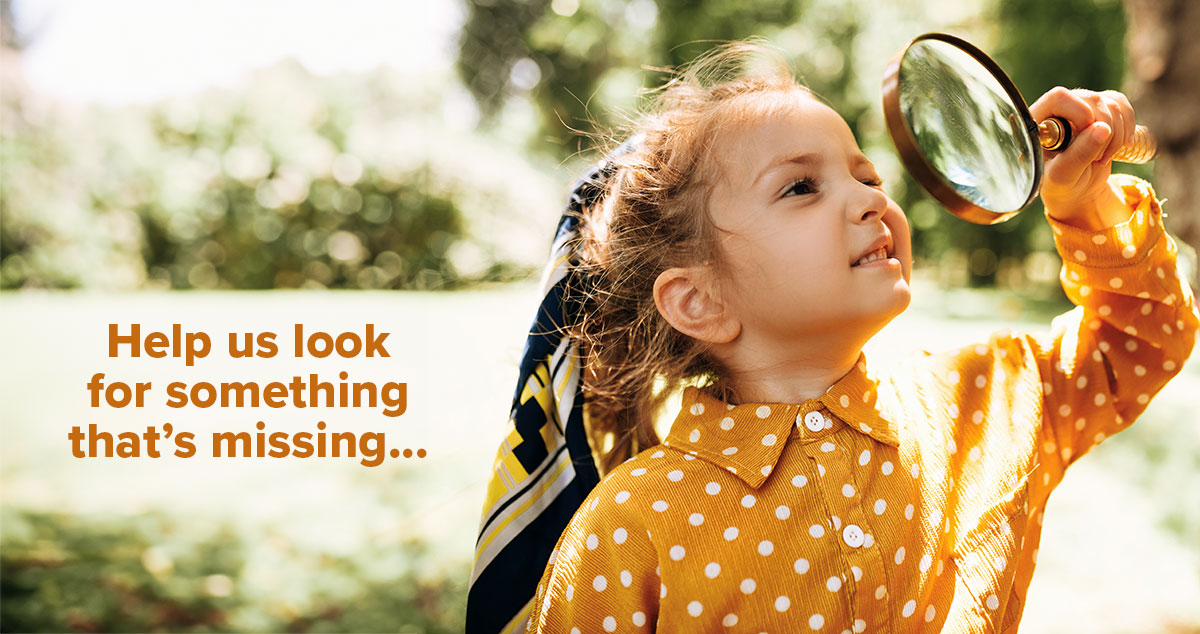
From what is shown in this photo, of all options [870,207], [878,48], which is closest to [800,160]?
[870,207]

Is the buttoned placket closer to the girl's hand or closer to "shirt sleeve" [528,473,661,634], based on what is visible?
"shirt sleeve" [528,473,661,634]

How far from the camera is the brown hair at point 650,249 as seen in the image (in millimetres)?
1743

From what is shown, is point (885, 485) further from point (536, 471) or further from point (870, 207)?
point (536, 471)

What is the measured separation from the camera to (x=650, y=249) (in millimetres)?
1794

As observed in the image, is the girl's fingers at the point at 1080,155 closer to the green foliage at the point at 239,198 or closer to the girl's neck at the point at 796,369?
the girl's neck at the point at 796,369

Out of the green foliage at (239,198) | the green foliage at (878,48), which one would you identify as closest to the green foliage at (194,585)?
the green foliage at (878,48)

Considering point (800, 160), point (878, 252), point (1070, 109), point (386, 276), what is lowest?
point (386, 276)

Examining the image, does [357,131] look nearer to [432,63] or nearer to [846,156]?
[432,63]

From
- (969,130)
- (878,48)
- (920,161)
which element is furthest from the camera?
(878,48)

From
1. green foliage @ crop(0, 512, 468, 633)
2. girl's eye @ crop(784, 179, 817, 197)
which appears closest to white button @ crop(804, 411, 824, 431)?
girl's eye @ crop(784, 179, 817, 197)

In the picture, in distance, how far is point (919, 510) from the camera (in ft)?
5.08

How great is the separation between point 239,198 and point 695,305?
1458cm

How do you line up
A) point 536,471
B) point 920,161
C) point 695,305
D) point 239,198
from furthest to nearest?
point 239,198, point 536,471, point 695,305, point 920,161

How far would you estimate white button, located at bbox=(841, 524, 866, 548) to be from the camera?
1.49 meters
